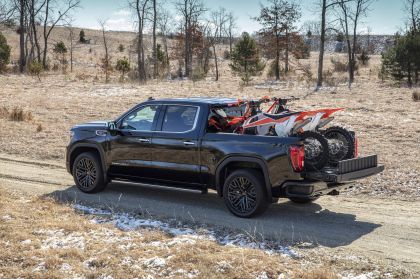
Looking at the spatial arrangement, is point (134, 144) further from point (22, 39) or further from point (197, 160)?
point (22, 39)

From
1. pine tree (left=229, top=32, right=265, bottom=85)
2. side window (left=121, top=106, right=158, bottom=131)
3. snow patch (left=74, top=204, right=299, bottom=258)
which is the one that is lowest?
snow patch (left=74, top=204, right=299, bottom=258)

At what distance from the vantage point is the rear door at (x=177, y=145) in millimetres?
8797

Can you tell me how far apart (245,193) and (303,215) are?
1.08 m

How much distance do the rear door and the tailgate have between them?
190cm

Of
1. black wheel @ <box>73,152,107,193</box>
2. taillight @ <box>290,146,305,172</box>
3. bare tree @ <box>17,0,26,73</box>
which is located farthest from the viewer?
bare tree @ <box>17,0,26,73</box>

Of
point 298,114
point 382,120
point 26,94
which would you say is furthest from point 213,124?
point 26,94

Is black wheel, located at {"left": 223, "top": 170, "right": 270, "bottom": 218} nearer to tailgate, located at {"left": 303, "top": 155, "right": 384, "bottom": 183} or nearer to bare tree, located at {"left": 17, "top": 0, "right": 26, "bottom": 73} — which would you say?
tailgate, located at {"left": 303, "top": 155, "right": 384, "bottom": 183}

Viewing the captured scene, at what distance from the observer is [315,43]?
386 ft

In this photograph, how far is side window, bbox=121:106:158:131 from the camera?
939 cm

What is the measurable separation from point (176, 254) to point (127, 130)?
3499 millimetres

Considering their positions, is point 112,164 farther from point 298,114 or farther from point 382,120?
point 382,120

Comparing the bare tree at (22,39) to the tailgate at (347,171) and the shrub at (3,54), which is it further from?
the tailgate at (347,171)

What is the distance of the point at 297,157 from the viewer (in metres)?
7.71

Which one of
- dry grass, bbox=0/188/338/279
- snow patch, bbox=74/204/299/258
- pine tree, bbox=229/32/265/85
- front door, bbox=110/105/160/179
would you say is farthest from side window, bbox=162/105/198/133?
pine tree, bbox=229/32/265/85
